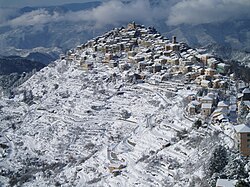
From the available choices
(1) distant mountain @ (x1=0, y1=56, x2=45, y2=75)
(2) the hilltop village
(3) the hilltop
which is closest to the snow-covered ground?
(3) the hilltop

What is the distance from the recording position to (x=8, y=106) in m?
61.4

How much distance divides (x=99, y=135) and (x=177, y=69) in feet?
50.5

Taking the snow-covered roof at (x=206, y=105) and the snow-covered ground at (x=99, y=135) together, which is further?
the snow-covered roof at (x=206, y=105)

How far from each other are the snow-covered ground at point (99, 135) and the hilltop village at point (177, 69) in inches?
53.5

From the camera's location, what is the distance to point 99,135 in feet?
141

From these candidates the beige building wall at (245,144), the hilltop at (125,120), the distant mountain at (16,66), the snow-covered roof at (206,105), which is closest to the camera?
the beige building wall at (245,144)

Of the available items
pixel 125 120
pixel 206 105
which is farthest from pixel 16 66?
pixel 206 105

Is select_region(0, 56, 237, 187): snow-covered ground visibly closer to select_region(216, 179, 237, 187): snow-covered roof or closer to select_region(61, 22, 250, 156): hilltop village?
select_region(61, 22, 250, 156): hilltop village

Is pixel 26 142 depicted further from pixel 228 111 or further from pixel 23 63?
pixel 23 63

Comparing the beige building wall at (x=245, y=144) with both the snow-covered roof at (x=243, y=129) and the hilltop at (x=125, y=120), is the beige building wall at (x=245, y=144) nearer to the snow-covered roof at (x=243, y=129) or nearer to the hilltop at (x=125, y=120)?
the snow-covered roof at (x=243, y=129)

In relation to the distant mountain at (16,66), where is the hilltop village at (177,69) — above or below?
above

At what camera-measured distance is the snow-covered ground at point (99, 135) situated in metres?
31.5

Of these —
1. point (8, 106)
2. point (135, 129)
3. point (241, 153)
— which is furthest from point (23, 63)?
point (241, 153)

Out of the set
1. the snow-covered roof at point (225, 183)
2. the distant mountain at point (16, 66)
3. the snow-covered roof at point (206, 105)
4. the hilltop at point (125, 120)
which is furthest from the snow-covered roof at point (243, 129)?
the distant mountain at point (16, 66)
